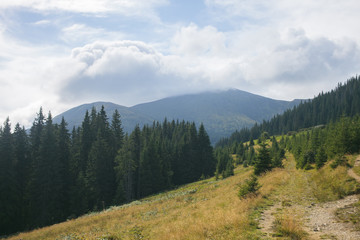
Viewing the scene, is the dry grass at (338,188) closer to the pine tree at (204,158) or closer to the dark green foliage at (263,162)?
the dark green foliage at (263,162)

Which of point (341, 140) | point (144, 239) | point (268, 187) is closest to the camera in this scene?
point (144, 239)

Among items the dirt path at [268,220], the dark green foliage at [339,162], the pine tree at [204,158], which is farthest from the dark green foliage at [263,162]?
the pine tree at [204,158]

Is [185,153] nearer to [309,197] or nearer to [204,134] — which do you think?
[204,134]

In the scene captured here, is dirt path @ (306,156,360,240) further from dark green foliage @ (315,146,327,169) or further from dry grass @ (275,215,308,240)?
dark green foliage @ (315,146,327,169)

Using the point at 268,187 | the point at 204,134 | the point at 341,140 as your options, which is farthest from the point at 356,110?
the point at 268,187

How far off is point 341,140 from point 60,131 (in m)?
53.8

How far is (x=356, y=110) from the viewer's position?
117500 mm

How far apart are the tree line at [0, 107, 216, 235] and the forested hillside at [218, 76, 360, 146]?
81.5m

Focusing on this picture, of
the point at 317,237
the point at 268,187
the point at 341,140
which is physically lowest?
the point at 268,187

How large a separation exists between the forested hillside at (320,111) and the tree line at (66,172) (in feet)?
267

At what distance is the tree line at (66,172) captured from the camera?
37156 mm

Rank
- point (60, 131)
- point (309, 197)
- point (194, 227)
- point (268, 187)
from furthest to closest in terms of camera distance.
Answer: point (60, 131), point (268, 187), point (309, 197), point (194, 227)

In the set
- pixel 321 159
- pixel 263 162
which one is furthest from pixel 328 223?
pixel 321 159

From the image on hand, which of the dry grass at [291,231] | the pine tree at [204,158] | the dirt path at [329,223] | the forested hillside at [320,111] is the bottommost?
the pine tree at [204,158]
